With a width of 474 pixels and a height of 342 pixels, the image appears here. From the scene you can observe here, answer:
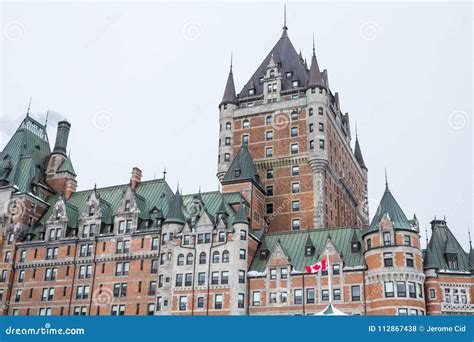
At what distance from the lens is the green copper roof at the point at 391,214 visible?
64.2 metres

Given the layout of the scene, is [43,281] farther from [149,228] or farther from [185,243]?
[185,243]

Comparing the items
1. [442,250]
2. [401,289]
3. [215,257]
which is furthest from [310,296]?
[442,250]

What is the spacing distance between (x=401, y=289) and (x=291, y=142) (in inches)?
1354

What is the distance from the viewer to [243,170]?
82.8 meters

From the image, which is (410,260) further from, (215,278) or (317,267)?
(215,278)

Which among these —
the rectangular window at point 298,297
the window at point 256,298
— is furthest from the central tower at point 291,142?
the rectangular window at point 298,297

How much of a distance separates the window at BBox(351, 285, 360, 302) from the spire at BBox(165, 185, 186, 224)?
2309 cm

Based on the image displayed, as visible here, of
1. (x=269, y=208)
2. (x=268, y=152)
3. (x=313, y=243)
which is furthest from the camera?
(x=268, y=152)

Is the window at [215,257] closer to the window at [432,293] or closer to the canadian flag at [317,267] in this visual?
the canadian flag at [317,267]

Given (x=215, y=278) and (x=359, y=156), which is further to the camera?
(x=359, y=156)

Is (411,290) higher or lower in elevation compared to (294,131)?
lower

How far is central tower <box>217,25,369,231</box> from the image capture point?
280 ft
